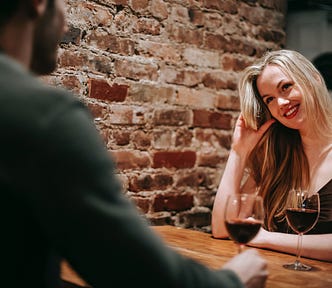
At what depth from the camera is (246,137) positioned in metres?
2.60

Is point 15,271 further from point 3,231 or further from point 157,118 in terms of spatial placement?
point 157,118

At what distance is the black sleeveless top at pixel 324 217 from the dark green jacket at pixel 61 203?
1.44 meters

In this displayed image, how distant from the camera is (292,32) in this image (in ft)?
12.1

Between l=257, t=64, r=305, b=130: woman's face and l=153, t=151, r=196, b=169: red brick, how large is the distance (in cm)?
64

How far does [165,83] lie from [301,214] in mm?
1340

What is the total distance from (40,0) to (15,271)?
0.43 m

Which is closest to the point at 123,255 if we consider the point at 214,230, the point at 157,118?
the point at 214,230

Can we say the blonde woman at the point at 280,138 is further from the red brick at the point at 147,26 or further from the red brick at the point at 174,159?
the red brick at the point at 147,26

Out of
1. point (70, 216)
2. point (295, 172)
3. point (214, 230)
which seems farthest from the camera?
point (295, 172)

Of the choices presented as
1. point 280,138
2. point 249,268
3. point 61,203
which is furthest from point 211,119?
point 61,203

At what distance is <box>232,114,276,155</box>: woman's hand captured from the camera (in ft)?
8.51

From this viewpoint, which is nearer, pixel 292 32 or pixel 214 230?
pixel 214 230

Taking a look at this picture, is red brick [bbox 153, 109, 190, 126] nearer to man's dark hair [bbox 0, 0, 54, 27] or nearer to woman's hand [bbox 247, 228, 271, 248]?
woman's hand [bbox 247, 228, 271, 248]

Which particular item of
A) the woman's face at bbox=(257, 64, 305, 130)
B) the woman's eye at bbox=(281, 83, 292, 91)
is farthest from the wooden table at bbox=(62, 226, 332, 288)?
the woman's eye at bbox=(281, 83, 292, 91)
